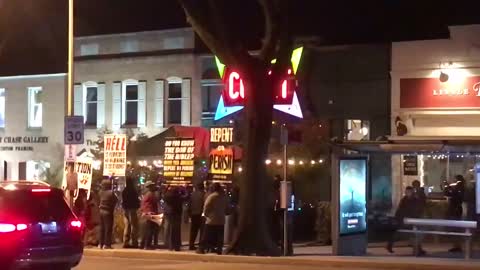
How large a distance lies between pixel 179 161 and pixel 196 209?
7.92ft

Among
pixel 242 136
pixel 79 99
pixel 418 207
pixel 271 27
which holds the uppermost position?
pixel 271 27

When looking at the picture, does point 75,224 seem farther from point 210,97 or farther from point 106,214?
point 210,97

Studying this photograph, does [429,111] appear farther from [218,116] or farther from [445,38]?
[218,116]

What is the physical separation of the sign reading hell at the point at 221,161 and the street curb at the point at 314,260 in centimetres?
338

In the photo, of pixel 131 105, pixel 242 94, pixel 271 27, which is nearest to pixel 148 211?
pixel 242 94

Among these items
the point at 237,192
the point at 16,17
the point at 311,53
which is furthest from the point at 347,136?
the point at 16,17

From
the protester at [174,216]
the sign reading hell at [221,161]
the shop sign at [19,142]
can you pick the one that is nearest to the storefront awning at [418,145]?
the sign reading hell at [221,161]

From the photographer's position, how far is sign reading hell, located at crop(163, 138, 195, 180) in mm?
23969

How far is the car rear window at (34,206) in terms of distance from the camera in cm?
1345

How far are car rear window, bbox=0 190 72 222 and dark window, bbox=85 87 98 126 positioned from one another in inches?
851

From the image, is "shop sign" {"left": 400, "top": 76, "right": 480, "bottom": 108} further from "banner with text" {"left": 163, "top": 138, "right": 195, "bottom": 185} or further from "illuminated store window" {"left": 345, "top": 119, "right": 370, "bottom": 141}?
"banner with text" {"left": 163, "top": 138, "right": 195, "bottom": 185}

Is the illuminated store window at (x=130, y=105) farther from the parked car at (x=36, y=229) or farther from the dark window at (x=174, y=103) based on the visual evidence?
the parked car at (x=36, y=229)

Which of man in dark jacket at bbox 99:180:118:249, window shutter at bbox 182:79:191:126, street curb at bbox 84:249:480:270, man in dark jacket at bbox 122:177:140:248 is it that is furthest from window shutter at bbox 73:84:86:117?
street curb at bbox 84:249:480:270

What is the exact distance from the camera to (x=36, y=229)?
13.6m
